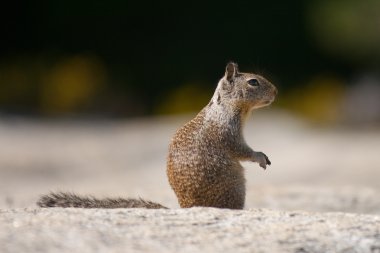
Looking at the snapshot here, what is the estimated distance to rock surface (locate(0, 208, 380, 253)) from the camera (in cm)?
566

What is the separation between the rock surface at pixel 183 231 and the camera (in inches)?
223

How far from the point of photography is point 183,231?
6.00m

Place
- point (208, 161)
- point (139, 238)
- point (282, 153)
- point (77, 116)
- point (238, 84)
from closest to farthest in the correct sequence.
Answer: point (139, 238)
point (208, 161)
point (238, 84)
point (282, 153)
point (77, 116)

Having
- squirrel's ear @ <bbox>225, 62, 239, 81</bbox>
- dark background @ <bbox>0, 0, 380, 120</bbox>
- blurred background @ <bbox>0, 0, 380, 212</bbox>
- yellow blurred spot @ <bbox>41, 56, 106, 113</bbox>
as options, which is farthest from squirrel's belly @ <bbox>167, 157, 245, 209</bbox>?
yellow blurred spot @ <bbox>41, 56, 106, 113</bbox>

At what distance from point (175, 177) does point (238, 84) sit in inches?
35.4

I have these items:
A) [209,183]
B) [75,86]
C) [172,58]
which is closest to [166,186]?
[209,183]

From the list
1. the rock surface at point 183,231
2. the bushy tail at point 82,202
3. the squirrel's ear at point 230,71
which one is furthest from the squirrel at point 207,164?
the rock surface at point 183,231

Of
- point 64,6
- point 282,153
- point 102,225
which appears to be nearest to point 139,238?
point 102,225

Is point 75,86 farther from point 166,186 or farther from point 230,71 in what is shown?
point 230,71

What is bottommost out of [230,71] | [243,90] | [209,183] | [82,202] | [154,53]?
[82,202]

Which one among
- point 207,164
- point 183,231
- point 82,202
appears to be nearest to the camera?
point 183,231

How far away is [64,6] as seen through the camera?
29.4 metres

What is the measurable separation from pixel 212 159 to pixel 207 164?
0.05 m

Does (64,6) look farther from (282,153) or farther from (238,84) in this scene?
(238,84)
